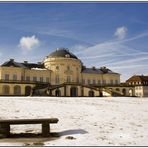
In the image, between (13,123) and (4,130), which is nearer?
(4,130)

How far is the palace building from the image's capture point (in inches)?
2351

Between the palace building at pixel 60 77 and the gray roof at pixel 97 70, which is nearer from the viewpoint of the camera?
the palace building at pixel 60 77

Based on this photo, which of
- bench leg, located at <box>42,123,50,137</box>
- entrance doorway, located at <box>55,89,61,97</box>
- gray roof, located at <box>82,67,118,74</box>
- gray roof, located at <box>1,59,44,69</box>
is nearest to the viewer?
bench leg, located at <box>42,123,50,137</box>

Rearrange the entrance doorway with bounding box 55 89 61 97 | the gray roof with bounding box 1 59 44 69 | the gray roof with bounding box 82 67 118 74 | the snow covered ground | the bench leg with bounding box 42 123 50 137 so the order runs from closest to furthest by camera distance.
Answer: the snow covered ground → the bench leg with bounding box 42 123 50 137 → the entrance doorway with bounding box 55 89 61 97 → the gray roof with bounding box 1 59 44 69 → the gray roof with bounding box 82 67 118 74

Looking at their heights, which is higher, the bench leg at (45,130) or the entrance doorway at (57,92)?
the entrance doorway at (57,92)

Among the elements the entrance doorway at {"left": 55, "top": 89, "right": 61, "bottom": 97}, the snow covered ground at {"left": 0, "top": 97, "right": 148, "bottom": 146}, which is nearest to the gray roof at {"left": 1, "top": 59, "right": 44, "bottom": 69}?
the entrance doorway at {"left": 55, "top": 89, "right": 61, "bottom": 97}

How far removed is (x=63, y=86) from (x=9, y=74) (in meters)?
15.7

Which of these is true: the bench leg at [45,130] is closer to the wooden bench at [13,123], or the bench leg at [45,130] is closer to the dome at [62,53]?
the wooden bench at [13,123]

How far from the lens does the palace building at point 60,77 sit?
2351 inches

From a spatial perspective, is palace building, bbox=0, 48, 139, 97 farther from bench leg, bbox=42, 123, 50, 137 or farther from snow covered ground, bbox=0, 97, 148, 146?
bench leg, bbox=42, 123, 50, 137

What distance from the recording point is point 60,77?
73688mm

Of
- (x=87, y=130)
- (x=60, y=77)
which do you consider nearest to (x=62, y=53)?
(x=60, y=77)

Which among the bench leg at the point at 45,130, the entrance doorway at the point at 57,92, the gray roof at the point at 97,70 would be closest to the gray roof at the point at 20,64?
the gray roof at the point at 97,70

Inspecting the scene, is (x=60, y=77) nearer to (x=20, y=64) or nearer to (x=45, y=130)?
(x=20, y=64)
